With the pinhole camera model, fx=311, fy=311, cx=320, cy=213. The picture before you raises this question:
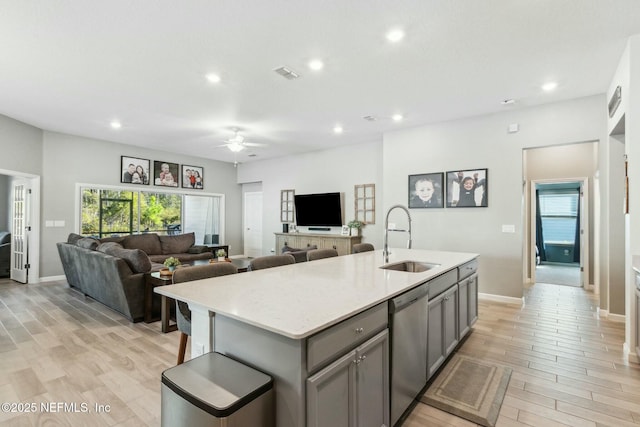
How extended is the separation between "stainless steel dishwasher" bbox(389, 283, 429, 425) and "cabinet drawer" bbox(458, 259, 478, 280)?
901mm

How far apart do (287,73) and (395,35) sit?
4.11 feet

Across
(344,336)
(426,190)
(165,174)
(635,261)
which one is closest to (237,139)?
(165,174)

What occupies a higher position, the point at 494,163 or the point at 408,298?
the point at 494,163

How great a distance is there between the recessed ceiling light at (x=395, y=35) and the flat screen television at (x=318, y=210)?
14.6ft

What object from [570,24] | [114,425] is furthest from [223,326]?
[570,24]

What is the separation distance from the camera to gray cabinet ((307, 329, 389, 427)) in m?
1.29

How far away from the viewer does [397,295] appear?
183 centimetres

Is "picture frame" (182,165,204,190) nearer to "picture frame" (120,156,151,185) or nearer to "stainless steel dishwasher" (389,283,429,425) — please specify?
"picture frame" (120,156,151,185)

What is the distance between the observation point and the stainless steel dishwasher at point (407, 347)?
180 centimetres

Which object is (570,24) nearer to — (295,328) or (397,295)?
(397,295)

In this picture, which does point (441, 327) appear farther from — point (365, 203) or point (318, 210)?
point (318, 210)

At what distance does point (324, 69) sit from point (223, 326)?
2.87m

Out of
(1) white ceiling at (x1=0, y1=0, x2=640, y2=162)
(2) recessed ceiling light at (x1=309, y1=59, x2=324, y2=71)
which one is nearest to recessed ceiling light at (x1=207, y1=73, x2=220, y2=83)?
(1) white ceiling at (x1=0, y1=0, x2=640, y2=162)

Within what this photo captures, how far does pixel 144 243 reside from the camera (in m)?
6.65
